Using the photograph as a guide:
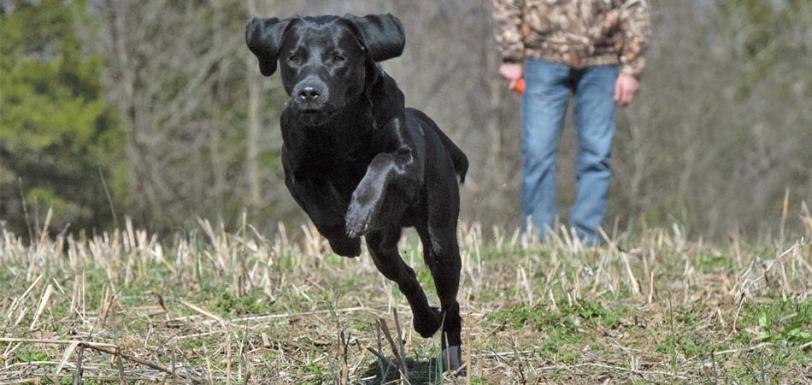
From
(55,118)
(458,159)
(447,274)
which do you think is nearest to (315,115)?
(447,274)

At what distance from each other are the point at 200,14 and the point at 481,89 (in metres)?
8.08

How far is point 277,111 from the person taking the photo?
2755 centimetres

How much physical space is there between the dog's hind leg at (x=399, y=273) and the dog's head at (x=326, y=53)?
0.54 metres

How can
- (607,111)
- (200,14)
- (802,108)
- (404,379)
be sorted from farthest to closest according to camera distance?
(802,108), (200,14), (607,111), (404,379)

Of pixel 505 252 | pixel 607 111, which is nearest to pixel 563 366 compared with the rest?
pixel 505 252

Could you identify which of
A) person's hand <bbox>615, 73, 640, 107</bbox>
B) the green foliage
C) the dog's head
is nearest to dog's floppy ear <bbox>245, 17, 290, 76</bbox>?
the dog's head

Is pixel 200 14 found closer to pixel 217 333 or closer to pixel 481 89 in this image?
pixel 481 89

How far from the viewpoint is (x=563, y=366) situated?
16.1 ft

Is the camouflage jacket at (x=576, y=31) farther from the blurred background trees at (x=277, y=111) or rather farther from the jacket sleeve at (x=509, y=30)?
the blurred background trees at (x=277, y=111)

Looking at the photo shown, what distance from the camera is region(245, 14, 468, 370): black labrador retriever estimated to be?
437 centimetres

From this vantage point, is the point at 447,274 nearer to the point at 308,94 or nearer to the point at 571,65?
the point at 308,94

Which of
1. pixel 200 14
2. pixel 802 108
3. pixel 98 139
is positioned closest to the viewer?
pixel 98 139

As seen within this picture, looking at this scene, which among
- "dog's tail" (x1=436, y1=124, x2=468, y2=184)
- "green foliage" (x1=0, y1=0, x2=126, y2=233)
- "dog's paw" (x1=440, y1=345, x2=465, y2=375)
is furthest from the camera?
"green foliage" (x1=0, y1=0, x2=126, y2=233)

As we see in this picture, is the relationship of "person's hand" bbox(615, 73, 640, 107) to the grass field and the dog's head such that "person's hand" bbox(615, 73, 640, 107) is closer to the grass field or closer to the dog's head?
the grass field
